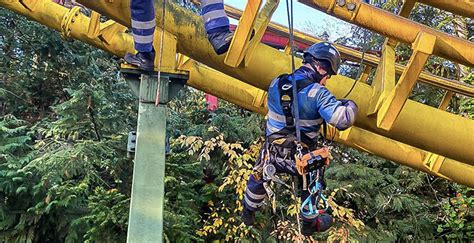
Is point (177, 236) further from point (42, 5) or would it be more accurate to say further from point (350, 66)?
point (350, 66)

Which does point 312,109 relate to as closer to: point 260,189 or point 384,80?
point 384,80

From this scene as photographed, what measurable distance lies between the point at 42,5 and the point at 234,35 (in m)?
1.72

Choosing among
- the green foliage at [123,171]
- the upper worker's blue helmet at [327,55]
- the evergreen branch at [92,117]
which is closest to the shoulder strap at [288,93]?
the upper worker's blue helmet at [327,55]

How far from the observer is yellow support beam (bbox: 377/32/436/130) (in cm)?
274

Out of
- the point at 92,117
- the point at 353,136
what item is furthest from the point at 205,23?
the point at 92,117

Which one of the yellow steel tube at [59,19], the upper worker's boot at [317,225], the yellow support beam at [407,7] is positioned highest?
the yellow support beam at [407,7]

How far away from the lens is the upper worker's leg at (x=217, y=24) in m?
2.58

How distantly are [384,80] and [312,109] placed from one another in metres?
0.56

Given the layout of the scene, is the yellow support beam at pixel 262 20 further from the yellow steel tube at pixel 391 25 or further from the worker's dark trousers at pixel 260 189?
the worker's dark trousers at pixel 260 189

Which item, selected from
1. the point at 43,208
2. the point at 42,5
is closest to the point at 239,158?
the point at 43,208

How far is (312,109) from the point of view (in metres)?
2.75

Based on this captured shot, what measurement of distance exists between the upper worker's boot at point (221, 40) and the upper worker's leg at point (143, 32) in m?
0.38

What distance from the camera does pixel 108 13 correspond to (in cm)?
306

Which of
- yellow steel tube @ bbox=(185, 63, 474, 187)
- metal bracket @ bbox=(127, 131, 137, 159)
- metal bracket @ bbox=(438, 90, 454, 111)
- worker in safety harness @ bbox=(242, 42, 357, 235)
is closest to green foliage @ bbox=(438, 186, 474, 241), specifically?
yellow steel tube @ bbox=(185, 63, 474, 187)
